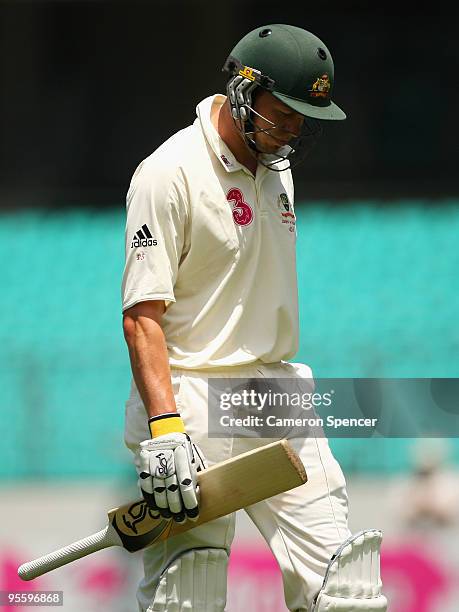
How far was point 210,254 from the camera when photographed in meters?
2.72

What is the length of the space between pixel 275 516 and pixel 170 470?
35cm

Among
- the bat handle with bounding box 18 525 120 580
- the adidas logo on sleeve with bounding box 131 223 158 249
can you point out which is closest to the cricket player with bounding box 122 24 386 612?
the adidas logo on sleeve with bounding box 131 223 158 249

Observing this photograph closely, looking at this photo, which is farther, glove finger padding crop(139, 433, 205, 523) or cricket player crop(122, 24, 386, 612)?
cricket player crop(122, 24, 386, 612)

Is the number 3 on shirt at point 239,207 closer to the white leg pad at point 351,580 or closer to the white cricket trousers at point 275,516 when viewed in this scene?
the white cricket trousers at point 275,516

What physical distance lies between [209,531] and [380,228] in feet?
17.8

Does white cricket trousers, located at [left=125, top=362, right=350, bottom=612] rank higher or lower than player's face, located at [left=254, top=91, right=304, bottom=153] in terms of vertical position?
lower

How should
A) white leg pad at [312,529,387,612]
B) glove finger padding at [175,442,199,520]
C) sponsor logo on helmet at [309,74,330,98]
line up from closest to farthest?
1. glove finger padding at [175,442,199,520]
2. white leg pad at [312,529,387,612]
3. sponsor logo on helmet at [309,74,330,98]

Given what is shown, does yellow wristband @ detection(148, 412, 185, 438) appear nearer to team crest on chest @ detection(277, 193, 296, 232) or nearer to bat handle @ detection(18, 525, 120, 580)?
bat handle @ detection(18, 525, 120, 580)

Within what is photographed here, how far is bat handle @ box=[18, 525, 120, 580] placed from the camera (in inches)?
106

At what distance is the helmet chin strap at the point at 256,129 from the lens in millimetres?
2730

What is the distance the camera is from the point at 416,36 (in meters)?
8.30

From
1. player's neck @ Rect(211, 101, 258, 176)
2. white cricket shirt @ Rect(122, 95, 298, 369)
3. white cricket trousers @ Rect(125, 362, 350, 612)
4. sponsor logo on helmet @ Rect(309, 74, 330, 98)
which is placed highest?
sponsor logo on helmet @ Rect(309, 74, 330, 98)

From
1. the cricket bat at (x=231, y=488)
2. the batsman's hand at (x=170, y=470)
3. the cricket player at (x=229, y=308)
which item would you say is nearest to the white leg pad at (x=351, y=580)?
the cricket player at (x=229, y=308)
